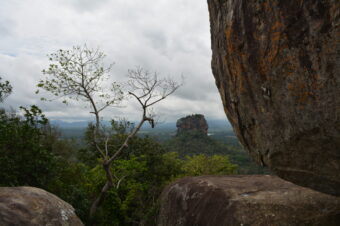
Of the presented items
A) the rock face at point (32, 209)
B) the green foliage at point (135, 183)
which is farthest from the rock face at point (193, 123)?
the rock face at point (32, 209)

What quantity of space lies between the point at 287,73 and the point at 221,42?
1700 mm

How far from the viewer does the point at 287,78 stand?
3877 millimetres

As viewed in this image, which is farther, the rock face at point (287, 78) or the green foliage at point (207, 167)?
the green foliage at point (207, 167)

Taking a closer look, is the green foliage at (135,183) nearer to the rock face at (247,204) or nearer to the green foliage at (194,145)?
the rock face at (247,204)

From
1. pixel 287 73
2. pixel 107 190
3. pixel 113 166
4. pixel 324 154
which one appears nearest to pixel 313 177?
pixel 324 154

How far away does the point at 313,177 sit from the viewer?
458cm

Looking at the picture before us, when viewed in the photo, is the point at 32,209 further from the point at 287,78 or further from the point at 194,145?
the point at 194,145

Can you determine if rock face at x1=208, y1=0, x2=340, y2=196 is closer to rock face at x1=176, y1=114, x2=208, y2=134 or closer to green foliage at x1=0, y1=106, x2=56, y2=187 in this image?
green foliage at x1=0, y1=106, x2=56, y2=187

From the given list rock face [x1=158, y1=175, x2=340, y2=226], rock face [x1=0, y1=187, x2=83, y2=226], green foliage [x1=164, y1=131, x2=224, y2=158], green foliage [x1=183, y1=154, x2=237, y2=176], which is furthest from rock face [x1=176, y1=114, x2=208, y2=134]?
rock face [x1=0, y1=187, x2=83, y2=226]

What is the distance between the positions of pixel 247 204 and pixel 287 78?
14.8 ft

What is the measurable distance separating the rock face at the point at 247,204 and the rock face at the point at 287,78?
69.7 inches

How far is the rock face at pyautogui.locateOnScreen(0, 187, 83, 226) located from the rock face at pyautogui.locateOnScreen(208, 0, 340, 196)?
654 centimetres

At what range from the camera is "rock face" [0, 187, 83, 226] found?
630cm

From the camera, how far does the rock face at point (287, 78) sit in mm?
3412
